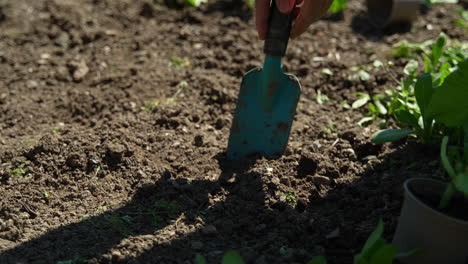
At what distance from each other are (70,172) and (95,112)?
597mm

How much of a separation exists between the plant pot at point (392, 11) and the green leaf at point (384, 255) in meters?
2.37

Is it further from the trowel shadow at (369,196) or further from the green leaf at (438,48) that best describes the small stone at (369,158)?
the green leaf at (438,48)

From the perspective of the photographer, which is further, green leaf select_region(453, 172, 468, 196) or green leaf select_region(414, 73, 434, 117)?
green leaf select_region(414, 73, 434, 117)

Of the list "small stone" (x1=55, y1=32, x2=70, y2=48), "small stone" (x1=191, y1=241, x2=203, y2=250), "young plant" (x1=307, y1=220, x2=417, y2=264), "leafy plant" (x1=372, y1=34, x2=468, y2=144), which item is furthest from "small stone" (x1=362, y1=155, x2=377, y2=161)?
"small stone" (x1=55, y1=32, x2=70, y2=48)

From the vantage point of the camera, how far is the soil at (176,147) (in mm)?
2188

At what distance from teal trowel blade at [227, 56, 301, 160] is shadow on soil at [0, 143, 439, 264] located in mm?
130

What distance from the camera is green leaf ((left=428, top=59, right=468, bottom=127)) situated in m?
2.06

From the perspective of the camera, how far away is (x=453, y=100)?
211 centimetres

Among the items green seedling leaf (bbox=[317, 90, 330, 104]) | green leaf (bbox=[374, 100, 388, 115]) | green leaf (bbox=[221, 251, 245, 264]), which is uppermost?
green leaf (bbox=[374, 100, 388, 115])

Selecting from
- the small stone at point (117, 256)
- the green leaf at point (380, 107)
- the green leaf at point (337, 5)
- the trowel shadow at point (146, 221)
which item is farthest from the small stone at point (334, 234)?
the green leaf at point (337, 5)

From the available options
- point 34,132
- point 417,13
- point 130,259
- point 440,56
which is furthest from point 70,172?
point 417,13

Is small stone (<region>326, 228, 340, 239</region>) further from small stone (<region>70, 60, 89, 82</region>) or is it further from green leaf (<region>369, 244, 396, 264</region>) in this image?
small stone (<region>70, 60, 89, 82</region>)

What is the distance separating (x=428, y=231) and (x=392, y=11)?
2.28 meters

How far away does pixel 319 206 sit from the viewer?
2.39m
